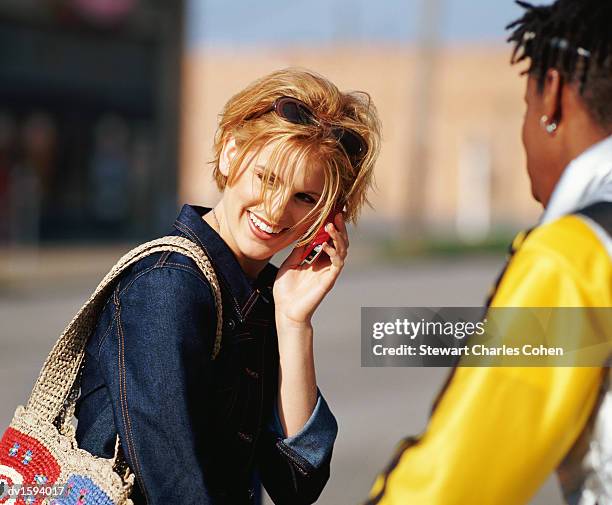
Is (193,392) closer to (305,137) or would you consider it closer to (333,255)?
(333,255)

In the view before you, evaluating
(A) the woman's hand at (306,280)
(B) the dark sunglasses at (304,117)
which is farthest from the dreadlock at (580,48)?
(A) the woman's hand at (306,280)

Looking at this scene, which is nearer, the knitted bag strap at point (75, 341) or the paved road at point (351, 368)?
the knitted bag strap at point (75, 341)

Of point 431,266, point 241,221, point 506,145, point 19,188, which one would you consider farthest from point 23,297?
point 506,145

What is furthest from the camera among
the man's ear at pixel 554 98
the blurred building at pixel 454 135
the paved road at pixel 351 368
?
the blurred building at pixel 454 135

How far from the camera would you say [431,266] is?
21.3 metres

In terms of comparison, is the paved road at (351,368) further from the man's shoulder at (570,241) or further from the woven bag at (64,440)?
the man's shoulder at (570,241)

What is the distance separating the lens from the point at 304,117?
81.7 inches

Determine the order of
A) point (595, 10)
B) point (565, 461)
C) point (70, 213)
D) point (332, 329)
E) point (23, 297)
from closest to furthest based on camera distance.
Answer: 1. point (565, 461)
2. point (595, 10)
3. point (332, 329)
4. point (23, 297)
5. point (70, 213)

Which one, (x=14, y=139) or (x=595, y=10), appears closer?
(x=595, y=10)

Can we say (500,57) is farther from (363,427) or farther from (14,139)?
(363,427)

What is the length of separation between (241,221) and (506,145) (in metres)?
45.2

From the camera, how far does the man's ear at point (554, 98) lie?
171 cm

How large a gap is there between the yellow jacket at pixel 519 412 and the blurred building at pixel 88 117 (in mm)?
18671

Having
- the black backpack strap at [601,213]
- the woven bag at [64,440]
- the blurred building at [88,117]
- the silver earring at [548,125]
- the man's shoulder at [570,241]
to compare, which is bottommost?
the blurred building at [88,117]
